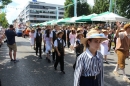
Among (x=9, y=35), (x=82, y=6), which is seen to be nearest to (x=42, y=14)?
(x=82, y=6)

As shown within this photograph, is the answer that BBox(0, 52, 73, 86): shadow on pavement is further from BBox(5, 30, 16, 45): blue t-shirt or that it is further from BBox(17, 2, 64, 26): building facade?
BBox(17, 2, 64, 26): building facade

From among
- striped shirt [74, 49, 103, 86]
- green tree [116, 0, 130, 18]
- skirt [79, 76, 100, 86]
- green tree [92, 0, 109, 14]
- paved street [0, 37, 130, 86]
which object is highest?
green tree [92, 0, 109, 14]

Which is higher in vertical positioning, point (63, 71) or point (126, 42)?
point (126, 42)

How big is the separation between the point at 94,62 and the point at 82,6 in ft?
187

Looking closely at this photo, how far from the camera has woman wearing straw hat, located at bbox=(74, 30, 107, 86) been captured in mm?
2682

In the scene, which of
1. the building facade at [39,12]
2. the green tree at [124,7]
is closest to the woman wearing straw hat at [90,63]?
the green tree at [124,7]

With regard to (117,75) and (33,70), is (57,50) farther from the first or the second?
(117,75)

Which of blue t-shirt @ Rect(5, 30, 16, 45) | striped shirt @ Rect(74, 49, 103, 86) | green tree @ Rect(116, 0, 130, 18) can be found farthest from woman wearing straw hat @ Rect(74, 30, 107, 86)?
green tree @ Rect(116, 0, 130, 18)

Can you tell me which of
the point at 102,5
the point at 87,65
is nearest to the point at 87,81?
the point at 87,65

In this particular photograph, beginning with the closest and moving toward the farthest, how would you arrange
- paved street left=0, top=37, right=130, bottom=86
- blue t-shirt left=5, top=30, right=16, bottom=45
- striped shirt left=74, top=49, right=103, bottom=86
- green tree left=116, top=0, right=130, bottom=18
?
striped shirt left=74, top=49, right=103, bottom=86
paved street left=0, top=37, right=130, bottom=86
blue t-shirt left=5, top=30, right=16, bottom=45
green tree left=116, top=0, right=130, bottom=18

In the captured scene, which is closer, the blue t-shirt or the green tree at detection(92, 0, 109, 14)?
the blue t-shirt

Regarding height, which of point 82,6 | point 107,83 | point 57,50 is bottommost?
point 107,83

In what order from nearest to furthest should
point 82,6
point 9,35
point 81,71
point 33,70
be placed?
point 81,71
point 33,70
point 9,35
point 82,6

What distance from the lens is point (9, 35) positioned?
9.09m
